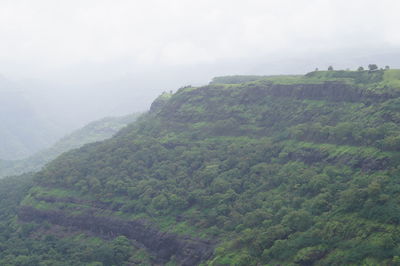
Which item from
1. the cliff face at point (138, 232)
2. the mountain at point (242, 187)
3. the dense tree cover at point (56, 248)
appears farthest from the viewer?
the dense tree cover at point (56, 248)

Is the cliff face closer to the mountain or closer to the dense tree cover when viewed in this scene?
the mountain

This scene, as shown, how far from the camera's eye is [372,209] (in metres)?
63.3

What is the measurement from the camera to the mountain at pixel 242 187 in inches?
2621

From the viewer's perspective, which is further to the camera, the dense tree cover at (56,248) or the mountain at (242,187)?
the dense tree cover at (56,248)

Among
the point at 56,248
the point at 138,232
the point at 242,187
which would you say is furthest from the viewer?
the point at 56,248

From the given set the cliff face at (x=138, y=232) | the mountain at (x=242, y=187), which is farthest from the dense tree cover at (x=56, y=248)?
the cliff face at (x=138, y=232)

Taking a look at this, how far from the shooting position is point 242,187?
94.1m

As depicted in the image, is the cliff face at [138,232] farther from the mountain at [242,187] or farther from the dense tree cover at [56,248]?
the dense tree cover at [56,248]

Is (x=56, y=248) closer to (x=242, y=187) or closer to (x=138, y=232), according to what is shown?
(x=138, y=232)

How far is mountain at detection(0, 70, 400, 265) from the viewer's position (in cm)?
6656

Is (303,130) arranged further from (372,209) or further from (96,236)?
(96,236)

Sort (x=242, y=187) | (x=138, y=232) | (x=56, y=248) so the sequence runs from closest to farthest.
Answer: (x=138, y=232), (x=242, y=187), (x=56, y=248)

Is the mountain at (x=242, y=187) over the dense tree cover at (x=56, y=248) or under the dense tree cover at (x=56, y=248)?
over

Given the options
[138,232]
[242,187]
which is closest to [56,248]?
[138,232]
